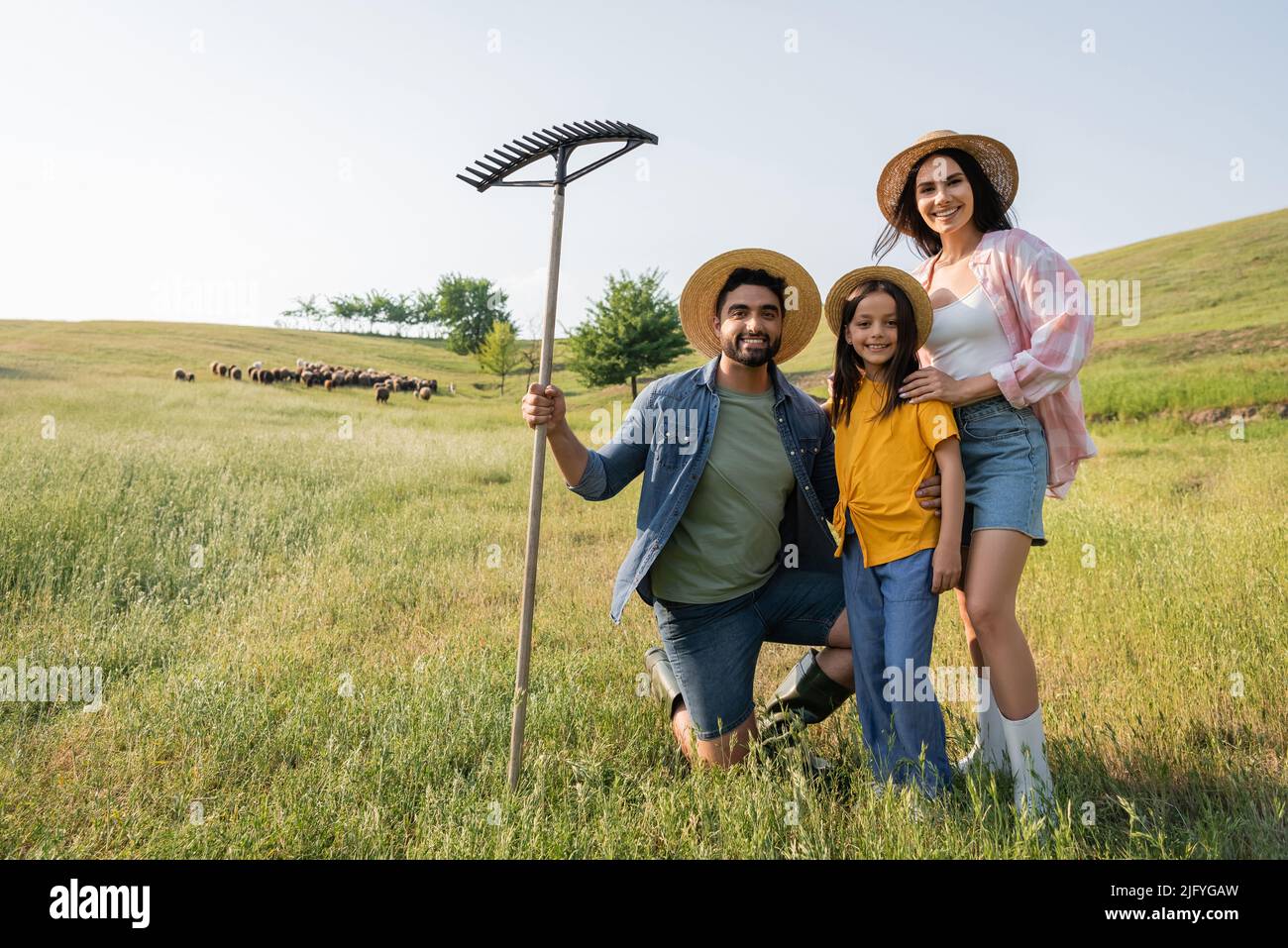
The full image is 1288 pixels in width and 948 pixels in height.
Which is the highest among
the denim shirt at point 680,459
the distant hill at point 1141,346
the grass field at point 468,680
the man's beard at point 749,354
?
the distant hill at point 1141,346

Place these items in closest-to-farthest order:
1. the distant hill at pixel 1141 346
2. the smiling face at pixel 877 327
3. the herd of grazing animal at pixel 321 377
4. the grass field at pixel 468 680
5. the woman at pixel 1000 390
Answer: the grass field at pixel 468 680
the woman at pixel 1000 390
the smiling face at pixel 877 327
the distant hill at pixel 1141 346
the herd of grazing animal at pixel 321 377

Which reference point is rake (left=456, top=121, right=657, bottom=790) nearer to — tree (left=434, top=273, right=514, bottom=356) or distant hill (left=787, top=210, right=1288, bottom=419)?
distant hill (left=787, top=210, right=1288, bottom=419)

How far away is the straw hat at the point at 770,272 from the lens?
4.19m

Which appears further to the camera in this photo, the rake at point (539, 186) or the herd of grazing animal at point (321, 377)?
the herd of grazing animal at point (321, 377)

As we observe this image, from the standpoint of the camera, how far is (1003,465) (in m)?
3.43

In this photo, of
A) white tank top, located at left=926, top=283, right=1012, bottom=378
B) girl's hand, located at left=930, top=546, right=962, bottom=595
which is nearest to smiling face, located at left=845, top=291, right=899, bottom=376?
white tank top, located at left=926, top=283, right=1012, bottom=378

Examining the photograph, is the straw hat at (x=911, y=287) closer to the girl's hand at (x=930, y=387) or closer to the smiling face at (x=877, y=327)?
the smiling face at (x=877, y=327)

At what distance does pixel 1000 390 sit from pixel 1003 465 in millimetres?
335

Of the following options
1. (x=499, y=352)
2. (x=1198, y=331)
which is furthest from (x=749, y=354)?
(x=499, y=352)

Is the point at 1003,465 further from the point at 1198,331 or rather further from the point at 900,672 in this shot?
the point at 1198,331

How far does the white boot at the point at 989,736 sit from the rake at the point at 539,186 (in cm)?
216

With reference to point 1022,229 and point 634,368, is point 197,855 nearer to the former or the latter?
point 1022,229

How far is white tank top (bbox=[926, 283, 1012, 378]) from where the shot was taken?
11.6ft

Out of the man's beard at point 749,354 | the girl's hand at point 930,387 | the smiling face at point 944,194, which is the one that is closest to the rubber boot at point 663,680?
the man's beard at point 749,354
